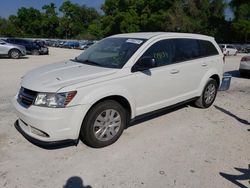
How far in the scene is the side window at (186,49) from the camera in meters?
5.20

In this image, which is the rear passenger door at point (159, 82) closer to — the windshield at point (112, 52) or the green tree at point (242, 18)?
the windshield at point (112, 52)

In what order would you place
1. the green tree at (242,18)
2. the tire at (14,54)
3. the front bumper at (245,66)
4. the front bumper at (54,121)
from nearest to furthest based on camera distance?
the front bumper at (54,121), the front bumper at (245,66), the tire at (14,54), the green tree at (242,18)

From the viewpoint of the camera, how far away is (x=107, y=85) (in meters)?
3.97

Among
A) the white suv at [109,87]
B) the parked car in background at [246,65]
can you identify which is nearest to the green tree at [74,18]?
the parked car in background at [246,65]

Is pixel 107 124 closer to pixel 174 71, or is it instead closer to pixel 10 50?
pixel 174 71

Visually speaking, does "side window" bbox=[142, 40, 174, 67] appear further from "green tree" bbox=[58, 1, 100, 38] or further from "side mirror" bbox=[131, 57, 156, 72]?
"green tree" bbox=[58, 1, 100, 38]

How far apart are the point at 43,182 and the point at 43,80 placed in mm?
1490

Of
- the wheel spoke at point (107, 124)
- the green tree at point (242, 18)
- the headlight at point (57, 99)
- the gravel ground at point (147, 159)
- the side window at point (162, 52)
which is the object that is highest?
the green tree at point (242, 18)

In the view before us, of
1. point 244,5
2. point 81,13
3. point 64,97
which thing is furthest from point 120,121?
point 81,13

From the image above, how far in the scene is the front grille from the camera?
12.4 ft

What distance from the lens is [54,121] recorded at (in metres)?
3.59

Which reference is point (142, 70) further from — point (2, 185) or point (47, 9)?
point (47, 9)

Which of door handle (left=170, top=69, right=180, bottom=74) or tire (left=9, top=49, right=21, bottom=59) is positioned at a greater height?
door handle (left=170, top=69, right=180, bottom=74)

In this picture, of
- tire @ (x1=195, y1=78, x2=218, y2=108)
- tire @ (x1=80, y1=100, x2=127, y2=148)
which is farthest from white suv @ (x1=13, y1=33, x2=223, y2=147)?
tire @ (x1=195, y1=78, x2=218, y2=108)
